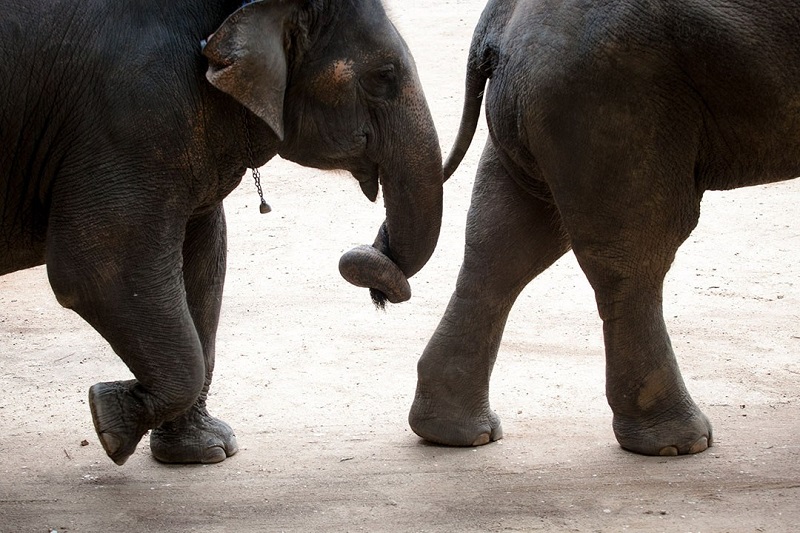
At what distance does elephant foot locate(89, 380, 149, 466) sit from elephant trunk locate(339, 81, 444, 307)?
0.77m

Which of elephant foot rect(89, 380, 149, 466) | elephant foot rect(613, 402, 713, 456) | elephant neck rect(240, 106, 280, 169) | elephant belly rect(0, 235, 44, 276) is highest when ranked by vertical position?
elephant neck rect(240, 106, 280, 169)

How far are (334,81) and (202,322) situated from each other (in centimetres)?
96

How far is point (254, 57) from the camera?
3.51 m

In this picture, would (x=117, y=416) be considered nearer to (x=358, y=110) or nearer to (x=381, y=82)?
(x=358, y=110)

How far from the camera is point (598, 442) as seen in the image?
434 cm

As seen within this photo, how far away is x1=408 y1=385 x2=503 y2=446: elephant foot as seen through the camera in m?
4.36

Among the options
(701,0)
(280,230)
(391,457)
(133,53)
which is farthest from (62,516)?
(280,230)

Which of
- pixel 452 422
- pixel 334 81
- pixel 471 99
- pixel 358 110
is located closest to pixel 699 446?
pixel 452 422

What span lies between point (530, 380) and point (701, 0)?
176 cm

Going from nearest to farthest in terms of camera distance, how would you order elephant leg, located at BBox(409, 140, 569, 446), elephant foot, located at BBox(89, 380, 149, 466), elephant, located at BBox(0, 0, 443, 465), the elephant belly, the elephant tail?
elephant, located at BBox(0, 0, 443, 465) → elephant foot, located at BBox(89, 380, 149, 466) → the elephant belly → the elephant tail → elephant leg, located at BBox(409, 140, 569, 446)

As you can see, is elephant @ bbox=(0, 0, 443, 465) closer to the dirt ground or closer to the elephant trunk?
the elephant trunk

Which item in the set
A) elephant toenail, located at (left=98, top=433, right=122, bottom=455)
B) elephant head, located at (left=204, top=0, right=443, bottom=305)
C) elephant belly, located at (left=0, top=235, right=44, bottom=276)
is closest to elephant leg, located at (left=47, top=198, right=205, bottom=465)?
elephant toenail, located at (left=98, top=433, right=122, bottom=455)

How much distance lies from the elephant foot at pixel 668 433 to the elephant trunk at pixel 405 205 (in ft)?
2.71

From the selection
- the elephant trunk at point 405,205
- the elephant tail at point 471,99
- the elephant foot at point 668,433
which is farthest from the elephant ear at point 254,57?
the elephant foot at point 668,433
